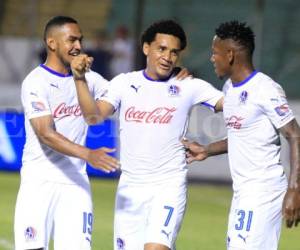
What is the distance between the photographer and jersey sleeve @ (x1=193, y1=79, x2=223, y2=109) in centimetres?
931

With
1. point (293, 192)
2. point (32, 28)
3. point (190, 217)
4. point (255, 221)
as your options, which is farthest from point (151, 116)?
point (32, 28)

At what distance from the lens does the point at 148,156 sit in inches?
358

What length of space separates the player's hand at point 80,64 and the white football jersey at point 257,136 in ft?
4.02

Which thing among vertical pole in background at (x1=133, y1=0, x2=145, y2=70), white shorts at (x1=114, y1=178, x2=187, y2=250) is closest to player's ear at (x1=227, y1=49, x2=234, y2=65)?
white shorts at (x1=114, y1=178, x2=187, y2=250)

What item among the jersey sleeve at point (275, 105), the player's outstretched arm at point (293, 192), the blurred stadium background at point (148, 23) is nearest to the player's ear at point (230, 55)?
the jersey sleeve at point (275, 105)

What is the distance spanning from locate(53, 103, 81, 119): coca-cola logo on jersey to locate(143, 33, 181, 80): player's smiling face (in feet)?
2.25

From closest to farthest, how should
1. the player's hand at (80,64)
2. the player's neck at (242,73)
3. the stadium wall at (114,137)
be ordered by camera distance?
the player's hand at (80,64)
the player's neck at (242,73)
the stadium wall at (114,137)

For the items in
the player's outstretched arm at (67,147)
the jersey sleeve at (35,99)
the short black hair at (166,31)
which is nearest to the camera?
the player's outstretched arm at (67,147)

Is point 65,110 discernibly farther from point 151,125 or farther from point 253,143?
point 253,143

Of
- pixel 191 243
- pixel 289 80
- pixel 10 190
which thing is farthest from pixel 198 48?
pixel 191 243

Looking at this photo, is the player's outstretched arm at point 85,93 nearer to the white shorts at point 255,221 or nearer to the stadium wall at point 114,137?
the white shorts at point 255,221

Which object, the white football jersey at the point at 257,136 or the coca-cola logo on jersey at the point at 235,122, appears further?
the coca-cola logo on jersey at the point at 235,122

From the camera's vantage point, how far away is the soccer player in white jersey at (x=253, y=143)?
27.6ft

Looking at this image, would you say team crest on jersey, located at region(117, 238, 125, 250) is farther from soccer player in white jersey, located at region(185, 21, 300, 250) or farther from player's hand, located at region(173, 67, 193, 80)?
player's hand, located at region(173, 67, 193, 80)
